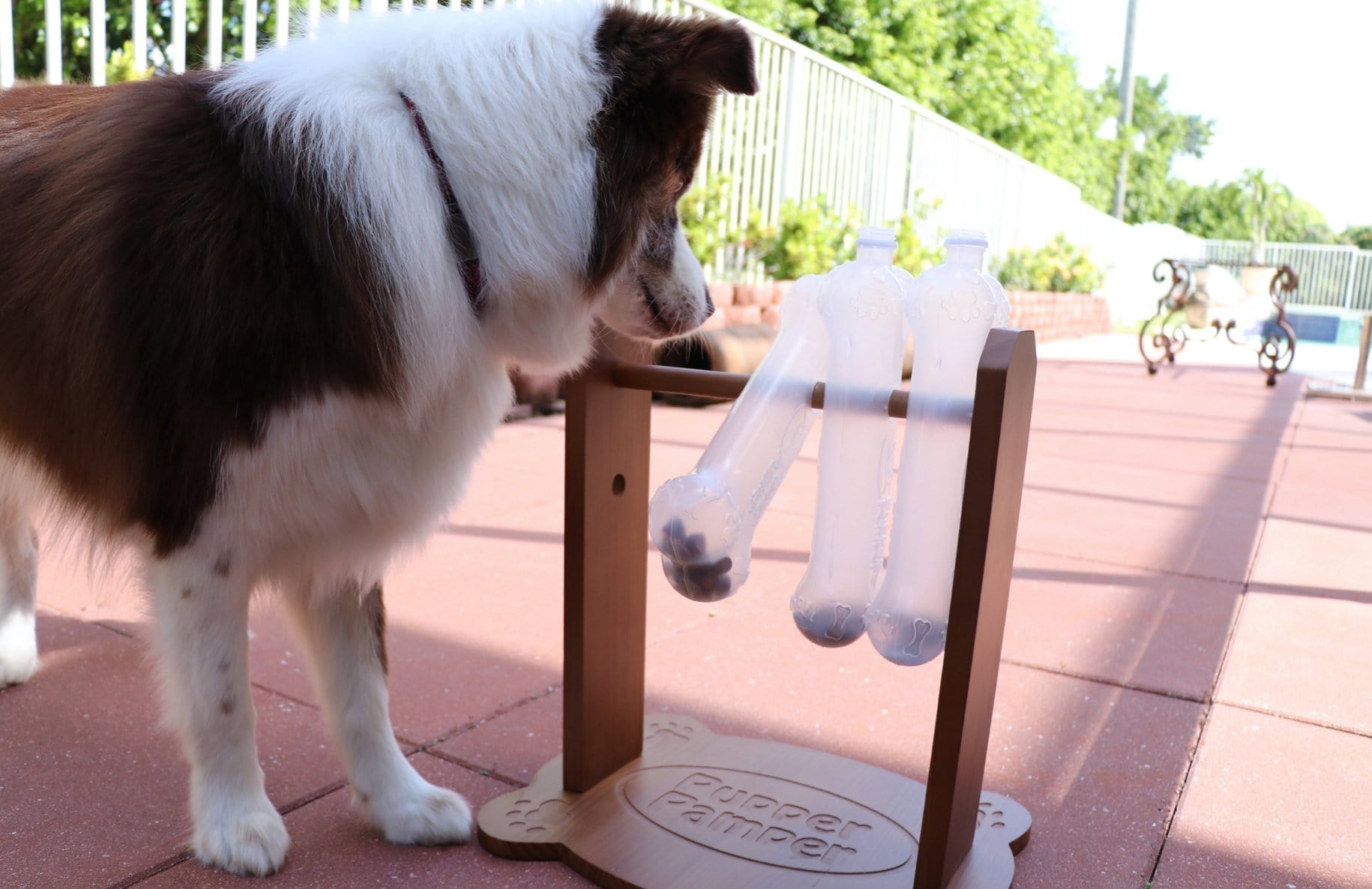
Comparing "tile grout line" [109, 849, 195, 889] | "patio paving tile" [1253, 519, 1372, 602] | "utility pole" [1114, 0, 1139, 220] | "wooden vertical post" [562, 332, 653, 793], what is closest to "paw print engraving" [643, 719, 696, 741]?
"wooden vertical post" [562, 332, 653, 793]

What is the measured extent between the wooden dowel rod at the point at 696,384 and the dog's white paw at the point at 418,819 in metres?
0.86

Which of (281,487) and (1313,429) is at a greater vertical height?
(281,487)

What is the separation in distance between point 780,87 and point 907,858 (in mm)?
7994

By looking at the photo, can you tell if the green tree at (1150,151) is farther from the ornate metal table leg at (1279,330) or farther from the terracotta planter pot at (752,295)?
the terracotta planter pot at (752,295)

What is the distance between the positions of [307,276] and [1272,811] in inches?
84.0

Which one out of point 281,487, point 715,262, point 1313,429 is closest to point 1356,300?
point 1313,429

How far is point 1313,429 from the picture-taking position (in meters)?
8.04

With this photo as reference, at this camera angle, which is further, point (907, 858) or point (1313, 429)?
point (1313, 429)

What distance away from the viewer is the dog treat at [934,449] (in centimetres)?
163

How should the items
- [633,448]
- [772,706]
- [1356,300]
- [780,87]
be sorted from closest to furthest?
1. [633,448]
2. [772,706]
3. [780,87]
4. [1356,300]

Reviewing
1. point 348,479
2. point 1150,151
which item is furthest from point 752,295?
point 1150,151

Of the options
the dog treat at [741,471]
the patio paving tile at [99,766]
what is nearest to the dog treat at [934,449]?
the dog treat at [741,471]

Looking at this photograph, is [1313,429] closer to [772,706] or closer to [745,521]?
[772,706]

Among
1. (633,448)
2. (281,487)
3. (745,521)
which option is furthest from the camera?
(633,448)
